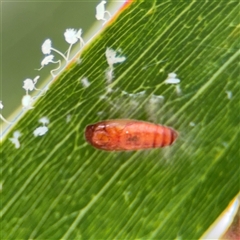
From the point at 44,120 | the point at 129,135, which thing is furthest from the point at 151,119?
the point at 44,120

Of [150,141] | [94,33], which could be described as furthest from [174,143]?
[94,33]

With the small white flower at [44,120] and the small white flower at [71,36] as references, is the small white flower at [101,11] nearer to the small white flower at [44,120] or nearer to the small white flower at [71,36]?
the small white flower at [71,36]

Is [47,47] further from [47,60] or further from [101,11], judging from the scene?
[101,11]

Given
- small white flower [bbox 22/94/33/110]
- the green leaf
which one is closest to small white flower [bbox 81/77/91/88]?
the green leaf

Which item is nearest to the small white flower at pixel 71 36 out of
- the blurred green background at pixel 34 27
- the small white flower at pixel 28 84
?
the blurred green background at pixel 34 27

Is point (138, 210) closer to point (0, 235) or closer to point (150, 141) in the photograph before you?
point (150, 141)

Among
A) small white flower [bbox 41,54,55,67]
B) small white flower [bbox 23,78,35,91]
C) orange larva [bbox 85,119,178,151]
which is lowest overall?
orange larva [bbox 85,119,178,151]

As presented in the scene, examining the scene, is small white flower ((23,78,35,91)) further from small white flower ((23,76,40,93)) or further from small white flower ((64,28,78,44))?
small white flower ((64,28,78,44))

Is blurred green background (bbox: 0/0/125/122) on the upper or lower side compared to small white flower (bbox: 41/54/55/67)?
upper
